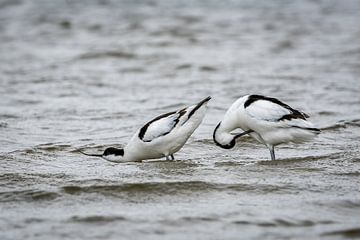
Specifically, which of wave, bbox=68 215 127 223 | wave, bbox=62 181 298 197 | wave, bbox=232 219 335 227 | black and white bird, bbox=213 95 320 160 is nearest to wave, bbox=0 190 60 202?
wave, bbox=62 181 298 197

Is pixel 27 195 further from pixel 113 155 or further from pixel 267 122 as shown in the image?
pixel 267 122

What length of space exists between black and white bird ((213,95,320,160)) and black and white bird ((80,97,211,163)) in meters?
0.34

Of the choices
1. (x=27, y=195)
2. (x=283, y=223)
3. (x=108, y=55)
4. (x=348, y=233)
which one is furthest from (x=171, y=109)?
(x=348, y=233)

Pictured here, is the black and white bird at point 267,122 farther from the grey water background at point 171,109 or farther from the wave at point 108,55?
the wave at point 108,55

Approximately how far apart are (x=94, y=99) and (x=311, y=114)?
383 cm

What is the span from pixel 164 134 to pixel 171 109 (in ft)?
13.0

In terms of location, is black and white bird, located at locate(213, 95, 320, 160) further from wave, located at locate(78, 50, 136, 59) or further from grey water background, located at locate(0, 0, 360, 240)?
wave, located at locate(78, 50, 136, 59)

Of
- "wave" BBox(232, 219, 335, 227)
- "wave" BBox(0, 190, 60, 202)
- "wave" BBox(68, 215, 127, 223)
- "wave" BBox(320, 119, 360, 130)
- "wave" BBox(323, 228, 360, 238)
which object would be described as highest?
"wave" BBox(0, 190, 60, 202)

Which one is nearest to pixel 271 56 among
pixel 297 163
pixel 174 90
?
pixel 174 90

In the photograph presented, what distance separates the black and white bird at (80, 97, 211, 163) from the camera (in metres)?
8.59

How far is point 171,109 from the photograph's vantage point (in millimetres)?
12547

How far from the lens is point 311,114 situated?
1178cm

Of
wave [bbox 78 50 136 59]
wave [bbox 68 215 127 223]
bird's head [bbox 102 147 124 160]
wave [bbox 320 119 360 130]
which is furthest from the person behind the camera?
wave [bbox 78 50 136 59]

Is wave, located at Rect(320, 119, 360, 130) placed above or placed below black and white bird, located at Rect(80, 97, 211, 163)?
below
